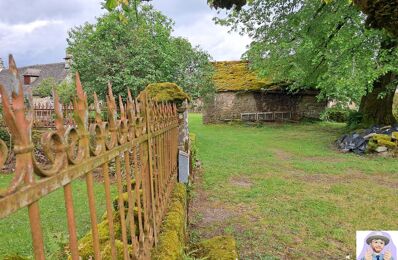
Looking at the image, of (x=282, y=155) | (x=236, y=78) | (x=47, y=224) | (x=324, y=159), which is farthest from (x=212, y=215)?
(x=236, y=78)

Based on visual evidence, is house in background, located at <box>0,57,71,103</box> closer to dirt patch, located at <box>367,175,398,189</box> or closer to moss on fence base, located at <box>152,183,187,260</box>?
dirt patch, located at <box>367,175,398,189</box>

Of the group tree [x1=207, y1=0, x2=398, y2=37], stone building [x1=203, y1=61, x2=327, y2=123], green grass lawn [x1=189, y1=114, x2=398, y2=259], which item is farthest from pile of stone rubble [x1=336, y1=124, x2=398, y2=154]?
stone building [x1=203, y1=61, x2=327, y2=123]

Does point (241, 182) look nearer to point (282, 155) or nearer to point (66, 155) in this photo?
point (282, 155)

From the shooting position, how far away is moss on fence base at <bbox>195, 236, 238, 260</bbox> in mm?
2949

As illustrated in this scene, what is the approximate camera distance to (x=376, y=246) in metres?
2.71

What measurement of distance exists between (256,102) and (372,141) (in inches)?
491

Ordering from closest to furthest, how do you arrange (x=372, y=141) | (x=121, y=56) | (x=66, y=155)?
(x=66, y=155), (x=372, y=141), (x=121, y=56)

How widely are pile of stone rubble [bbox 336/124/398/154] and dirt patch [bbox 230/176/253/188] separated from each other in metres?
5.41

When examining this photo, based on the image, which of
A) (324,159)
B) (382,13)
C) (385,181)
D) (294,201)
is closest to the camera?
(382,13)

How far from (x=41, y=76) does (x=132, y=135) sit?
130 feet

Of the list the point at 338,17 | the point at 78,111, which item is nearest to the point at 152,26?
the point at 338,17

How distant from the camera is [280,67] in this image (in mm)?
14562

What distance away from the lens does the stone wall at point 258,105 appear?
22.9 metres

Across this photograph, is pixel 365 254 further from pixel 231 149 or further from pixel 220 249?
pixel 231 149
